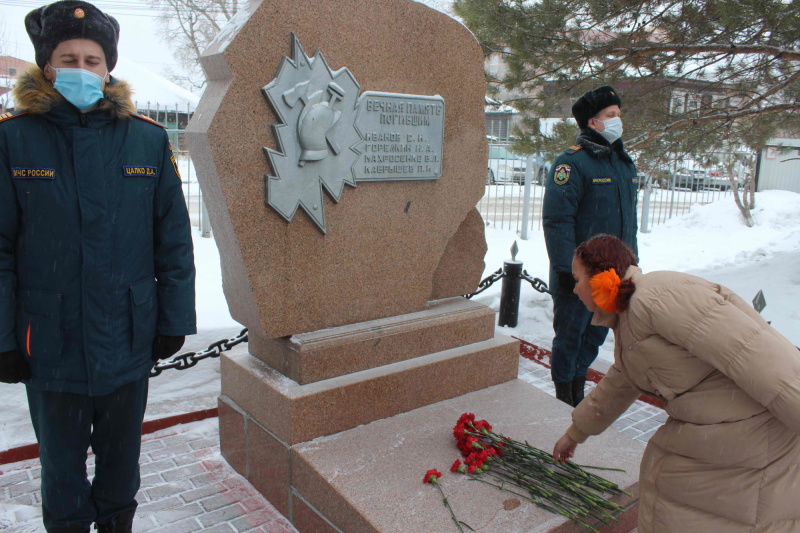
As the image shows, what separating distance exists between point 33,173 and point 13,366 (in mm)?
646

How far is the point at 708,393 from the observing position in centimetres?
192

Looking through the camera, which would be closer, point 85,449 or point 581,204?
point 85,449

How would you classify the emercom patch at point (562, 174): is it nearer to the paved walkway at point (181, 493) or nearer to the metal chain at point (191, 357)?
the metal chain at point (191, 357)

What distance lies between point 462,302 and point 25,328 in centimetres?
231

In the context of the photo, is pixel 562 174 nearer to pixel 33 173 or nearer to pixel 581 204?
pixel 581 204

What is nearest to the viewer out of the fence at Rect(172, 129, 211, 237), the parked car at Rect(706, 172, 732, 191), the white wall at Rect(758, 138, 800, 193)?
the fence at Rect(172, 129, 211, 237)

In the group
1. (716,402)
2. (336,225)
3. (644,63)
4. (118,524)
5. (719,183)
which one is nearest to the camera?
(716,402)

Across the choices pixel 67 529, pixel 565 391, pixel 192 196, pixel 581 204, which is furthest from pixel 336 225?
pixel 192 196

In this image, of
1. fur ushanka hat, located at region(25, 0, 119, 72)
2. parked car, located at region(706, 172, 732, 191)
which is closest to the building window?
fur ushanka hat, located at region(25, 0, 119, 72)

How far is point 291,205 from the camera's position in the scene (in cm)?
290

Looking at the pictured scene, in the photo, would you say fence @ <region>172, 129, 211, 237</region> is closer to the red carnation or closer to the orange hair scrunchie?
the red carnation

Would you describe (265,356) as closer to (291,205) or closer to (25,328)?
(291,205)

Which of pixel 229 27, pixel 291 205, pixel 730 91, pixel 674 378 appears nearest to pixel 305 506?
pixel 291 205

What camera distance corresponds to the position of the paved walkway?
2.85m
